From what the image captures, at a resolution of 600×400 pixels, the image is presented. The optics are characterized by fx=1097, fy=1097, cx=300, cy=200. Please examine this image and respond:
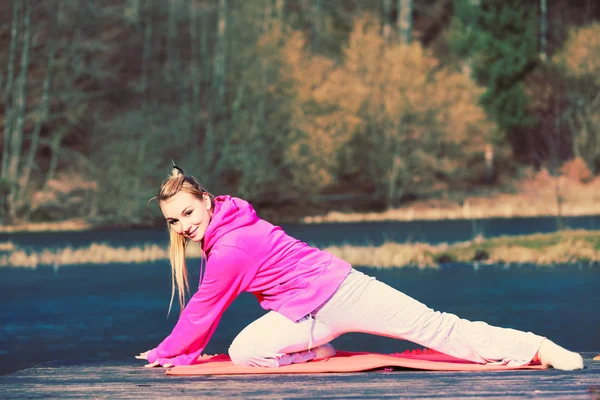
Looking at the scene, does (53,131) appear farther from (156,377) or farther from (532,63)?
(156,377)

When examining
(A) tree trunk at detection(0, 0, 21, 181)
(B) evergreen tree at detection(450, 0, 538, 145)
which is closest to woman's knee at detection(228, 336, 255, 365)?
(A) tree trunk at detection(0, 0, 21, 181)

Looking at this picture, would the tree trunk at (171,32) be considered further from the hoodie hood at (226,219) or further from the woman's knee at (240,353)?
the woman's knee at (240,353)

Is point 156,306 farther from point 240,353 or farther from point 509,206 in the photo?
point 509,206

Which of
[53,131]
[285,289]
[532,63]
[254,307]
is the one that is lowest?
[254,307]

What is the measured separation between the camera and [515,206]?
3350cm

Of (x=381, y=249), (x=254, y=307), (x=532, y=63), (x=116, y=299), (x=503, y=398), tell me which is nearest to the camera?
(x=503, y=398)

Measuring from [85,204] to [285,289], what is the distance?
27.1 m

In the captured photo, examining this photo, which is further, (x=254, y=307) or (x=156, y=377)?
(x=254, y=307)

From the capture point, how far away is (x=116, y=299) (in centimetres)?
1446

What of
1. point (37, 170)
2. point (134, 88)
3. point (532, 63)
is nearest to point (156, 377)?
point (37, 170)

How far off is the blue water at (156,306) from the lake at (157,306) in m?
→ 0.01

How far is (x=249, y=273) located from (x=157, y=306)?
885 centimetres

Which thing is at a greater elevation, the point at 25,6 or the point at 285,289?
the point at 25,6

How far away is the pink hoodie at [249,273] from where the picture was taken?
5086 millimetres
